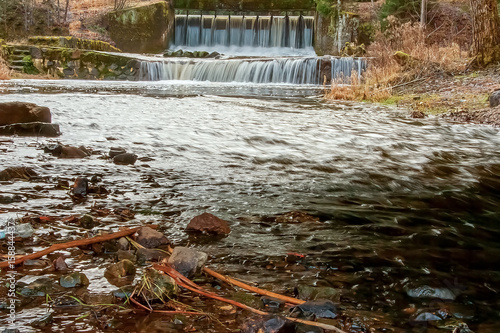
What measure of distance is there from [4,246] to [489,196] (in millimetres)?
3207

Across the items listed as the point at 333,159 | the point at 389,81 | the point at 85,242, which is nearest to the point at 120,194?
the point at 85,242

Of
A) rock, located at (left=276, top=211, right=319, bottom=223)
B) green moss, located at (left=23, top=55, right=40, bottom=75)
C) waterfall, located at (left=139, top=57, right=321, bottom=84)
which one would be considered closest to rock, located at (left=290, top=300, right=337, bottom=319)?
rock, located at (left=276, top=211, right=319, bottom=223)

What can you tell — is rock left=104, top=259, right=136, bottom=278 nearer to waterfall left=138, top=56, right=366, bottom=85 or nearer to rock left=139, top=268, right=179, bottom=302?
rock left=139, top=268, right=179, bottom=302

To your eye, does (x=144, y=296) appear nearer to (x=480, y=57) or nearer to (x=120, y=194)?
(x=120, y=194)

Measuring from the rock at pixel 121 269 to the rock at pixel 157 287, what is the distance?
179 mm

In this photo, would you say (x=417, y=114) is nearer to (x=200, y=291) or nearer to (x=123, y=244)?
(x=123, y=244)

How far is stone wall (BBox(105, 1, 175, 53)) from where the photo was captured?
93.9 ft

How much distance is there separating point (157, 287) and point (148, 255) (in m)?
0.42

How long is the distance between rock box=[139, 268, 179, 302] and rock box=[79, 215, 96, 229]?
867 millimetres

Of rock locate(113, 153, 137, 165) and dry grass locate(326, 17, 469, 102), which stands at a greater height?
dry grass locate(326, 17, 469, 102)

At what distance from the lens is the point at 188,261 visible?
6.51ft

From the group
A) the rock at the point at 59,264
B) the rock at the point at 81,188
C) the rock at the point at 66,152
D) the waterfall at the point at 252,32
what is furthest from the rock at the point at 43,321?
the waterfall at the point at 252,32

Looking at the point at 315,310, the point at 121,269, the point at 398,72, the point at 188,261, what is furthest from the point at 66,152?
the point at 398,72

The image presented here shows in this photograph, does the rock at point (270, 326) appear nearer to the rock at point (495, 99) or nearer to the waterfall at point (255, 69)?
the rock at point (495, 99)
